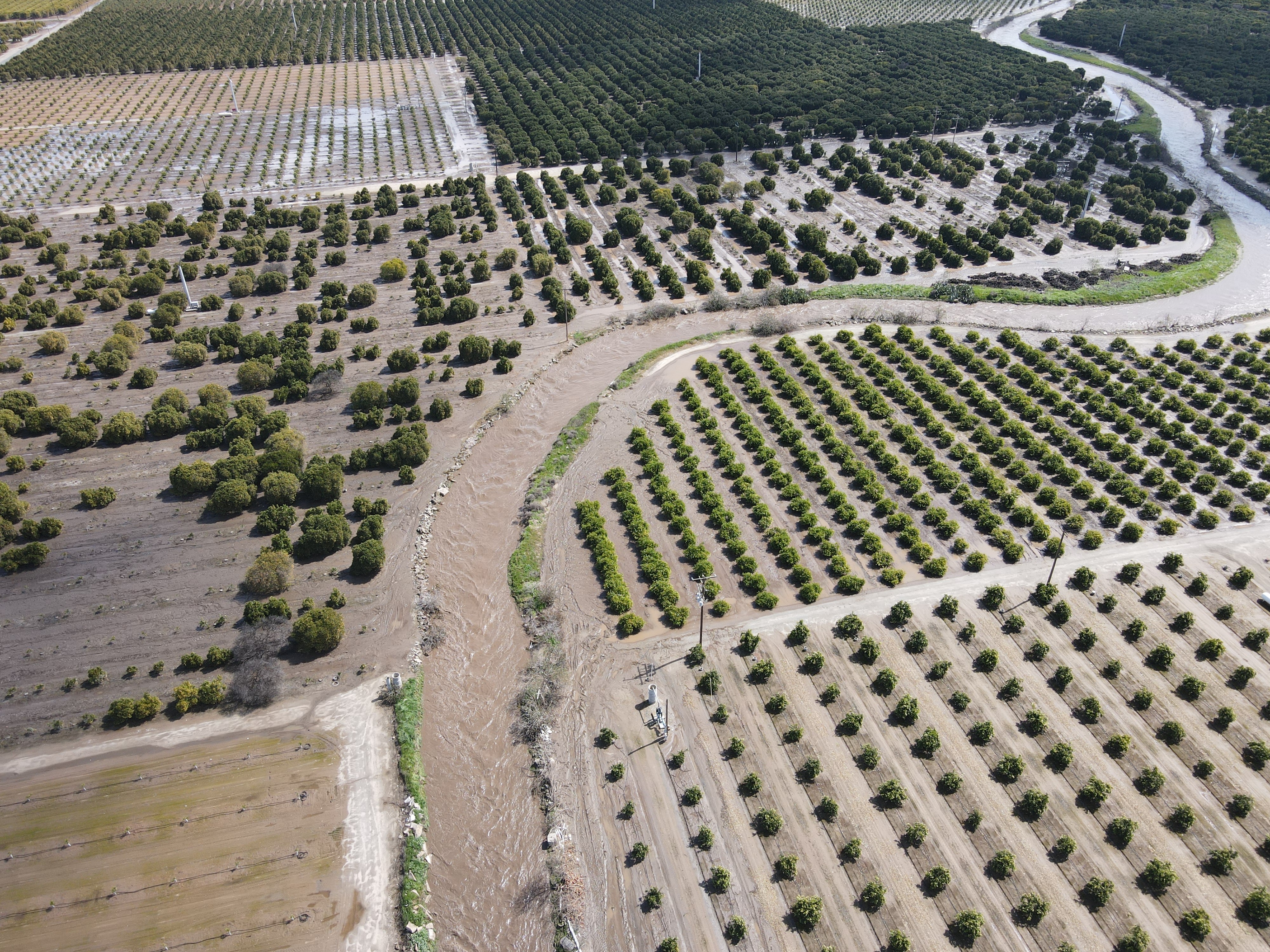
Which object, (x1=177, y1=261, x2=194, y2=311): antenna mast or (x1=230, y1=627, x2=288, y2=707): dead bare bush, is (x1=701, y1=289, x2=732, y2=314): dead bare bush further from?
(x1=177, y1=261, x2=194, y2=311): antenna mast

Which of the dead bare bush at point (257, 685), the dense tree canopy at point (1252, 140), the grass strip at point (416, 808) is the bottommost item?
the grass strip at point (416, 808)

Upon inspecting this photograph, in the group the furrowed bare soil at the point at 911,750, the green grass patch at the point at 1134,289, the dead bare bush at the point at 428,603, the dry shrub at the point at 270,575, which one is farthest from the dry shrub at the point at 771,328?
the dry shrub at the point at 270,575

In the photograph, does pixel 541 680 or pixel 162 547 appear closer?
pixel 541 680

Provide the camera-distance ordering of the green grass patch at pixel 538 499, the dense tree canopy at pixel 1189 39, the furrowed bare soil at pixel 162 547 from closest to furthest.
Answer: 1. the furrowed bare soil at pixel 162 547
2. the green grass patch at pixel 538 499
3. the dense tree canopy at pixel 1189 39

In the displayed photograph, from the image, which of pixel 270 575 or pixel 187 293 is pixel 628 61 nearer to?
pixel 187 293

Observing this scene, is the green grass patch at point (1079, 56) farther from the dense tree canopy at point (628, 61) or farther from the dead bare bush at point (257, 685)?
the dead bare bush at point (257, 685)

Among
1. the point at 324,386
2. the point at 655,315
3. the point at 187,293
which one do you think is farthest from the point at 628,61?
the point at 324,386

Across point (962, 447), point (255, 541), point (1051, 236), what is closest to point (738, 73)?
point (1051, 236)
